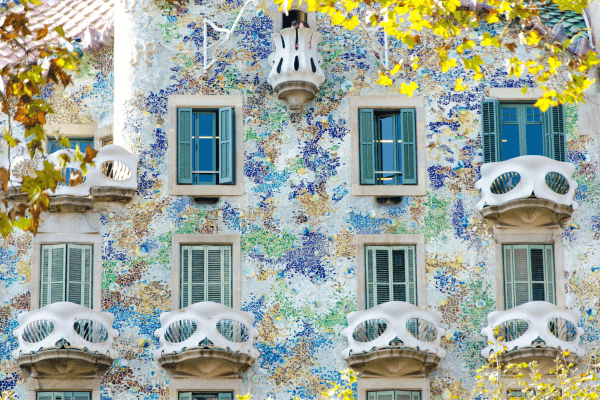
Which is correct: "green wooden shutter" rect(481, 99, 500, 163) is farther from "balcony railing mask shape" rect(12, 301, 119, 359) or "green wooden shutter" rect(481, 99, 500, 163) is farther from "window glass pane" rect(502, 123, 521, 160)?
"balcony railing mask shape" rect(12, 301, 119, 359)

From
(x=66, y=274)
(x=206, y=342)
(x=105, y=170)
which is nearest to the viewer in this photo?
(x=206, y=342)

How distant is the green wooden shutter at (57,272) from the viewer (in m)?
26.5

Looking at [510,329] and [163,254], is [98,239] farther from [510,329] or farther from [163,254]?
[510,329]

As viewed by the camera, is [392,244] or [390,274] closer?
[390,274]

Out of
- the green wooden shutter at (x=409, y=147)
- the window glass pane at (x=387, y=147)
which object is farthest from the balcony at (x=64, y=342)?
the green wooden shutter at (x=409, y=147)

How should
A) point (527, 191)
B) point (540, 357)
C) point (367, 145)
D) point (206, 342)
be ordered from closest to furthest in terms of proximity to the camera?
point (206, 342) → point (540, 357) → point (527, 191) → point (367, 145)

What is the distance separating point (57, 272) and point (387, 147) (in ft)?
22.0

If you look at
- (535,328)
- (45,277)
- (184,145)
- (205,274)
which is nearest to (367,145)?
(184,145)

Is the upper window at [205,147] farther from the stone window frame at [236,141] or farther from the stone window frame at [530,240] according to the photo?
the stone window frame at [530,240]

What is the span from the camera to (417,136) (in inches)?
1078

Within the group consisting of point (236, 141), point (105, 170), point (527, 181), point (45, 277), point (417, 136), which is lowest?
point (45, 277)

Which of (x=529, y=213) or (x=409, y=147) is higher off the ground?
(x=409, y=147)

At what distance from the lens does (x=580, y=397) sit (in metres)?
22.7

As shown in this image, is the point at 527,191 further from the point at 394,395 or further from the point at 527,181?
the point at 394,395
